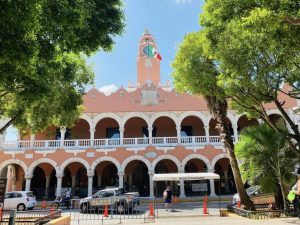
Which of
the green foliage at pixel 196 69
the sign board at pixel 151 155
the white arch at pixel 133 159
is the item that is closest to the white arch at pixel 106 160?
the white arch at pixel 133 159

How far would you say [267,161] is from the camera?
1278cm

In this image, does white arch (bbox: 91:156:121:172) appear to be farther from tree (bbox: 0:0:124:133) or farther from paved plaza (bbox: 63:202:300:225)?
tree (bbox: 0:0:124:133)

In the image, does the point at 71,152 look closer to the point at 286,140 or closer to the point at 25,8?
the point at 286,140

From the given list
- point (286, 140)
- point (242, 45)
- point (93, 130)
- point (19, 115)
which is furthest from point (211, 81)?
point (93, 130)

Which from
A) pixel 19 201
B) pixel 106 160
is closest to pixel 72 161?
pixel 106 160

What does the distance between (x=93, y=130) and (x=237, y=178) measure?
15517 mm

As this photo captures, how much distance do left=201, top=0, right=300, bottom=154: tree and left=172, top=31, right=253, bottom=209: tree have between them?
3.39 feet

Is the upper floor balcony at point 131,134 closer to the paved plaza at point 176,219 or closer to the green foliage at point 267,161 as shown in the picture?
the paved plaza at point 176,219

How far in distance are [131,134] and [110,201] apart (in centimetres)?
1228

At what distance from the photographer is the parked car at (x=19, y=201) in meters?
20.7

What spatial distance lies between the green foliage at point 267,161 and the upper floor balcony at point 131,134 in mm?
13259

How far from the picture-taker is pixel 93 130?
2675cm

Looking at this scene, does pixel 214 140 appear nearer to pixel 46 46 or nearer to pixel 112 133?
pixel 112 133

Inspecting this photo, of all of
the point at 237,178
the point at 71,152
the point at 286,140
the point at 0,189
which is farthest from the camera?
the point at 71,152
